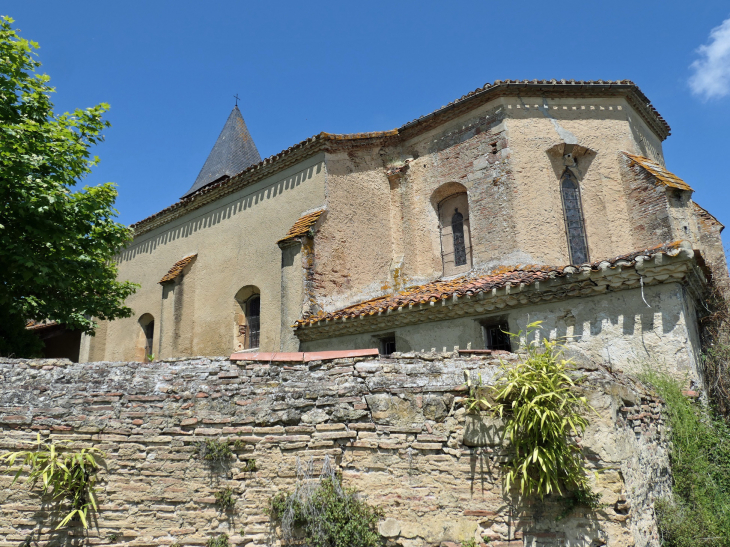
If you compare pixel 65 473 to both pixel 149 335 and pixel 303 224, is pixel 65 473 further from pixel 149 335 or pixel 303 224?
Result: pixel 149 335

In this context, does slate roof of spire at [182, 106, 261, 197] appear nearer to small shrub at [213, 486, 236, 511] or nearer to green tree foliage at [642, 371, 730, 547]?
small shrub at [213, 486, 236, 511]

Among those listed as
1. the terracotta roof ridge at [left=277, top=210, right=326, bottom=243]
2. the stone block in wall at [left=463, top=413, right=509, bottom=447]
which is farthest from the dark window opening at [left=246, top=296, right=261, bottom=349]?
the stone block in wall at [left=463, top=413, right=509, bottom=447]

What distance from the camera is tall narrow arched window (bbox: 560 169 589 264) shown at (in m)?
13.0

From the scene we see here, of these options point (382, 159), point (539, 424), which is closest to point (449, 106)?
point (382, 159)

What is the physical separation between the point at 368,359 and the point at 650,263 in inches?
199

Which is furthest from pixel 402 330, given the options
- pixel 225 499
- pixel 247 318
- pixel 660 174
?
pixel 660 174

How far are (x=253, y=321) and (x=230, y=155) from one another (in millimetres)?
13054

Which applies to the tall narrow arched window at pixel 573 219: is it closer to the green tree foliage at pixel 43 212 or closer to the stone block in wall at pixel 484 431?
the stone block in wall at pixel 484 431

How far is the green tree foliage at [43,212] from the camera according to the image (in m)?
9.77

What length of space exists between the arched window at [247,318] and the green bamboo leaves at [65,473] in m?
9.09

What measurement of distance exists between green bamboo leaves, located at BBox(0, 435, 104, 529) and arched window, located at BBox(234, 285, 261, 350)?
9089 millimetres

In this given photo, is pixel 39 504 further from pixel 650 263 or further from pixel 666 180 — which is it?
pixel 666 180

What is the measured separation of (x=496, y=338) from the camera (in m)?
10.7

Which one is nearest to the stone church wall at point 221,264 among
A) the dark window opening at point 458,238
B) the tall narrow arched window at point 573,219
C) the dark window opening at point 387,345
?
the dark window opening at point 387,345
